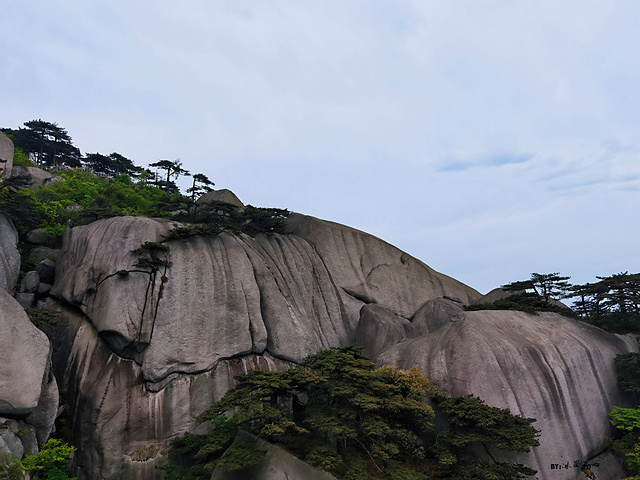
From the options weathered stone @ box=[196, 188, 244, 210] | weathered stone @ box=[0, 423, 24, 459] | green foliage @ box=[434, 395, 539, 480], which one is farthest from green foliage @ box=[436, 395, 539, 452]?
weathered stone @ box=[196, 188, 244, 210]

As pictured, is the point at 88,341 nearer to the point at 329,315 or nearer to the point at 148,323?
the point at 148,323

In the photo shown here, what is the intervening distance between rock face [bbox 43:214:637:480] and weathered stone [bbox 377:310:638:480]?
7 cm

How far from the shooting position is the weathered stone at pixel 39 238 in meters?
27.4

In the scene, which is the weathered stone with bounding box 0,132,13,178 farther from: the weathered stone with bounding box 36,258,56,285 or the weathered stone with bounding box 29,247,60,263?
the weathered stone with bounding box 36,258,56,285

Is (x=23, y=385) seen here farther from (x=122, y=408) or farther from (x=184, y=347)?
(x=184, y=347)

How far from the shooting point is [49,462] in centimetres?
1565

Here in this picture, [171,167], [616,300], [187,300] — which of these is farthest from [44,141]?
[616,300]

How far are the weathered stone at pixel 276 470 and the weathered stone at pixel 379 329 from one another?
1062cm

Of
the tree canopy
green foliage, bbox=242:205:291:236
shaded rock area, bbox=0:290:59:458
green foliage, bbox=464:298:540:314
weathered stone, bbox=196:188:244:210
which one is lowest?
shaded rock area, bbox=0:290:59:458

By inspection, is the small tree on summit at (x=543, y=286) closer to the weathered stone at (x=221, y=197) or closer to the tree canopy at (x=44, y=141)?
the weathered stone at (x=221, y=197)

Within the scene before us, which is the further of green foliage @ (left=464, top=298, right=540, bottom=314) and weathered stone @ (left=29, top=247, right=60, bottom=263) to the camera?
green foliage @ (left=464, top=298, right=540, bottom=314)

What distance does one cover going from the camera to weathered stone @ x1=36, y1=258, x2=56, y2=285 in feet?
80.5

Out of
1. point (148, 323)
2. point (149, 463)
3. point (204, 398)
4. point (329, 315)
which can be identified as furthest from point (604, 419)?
point (148, 323)

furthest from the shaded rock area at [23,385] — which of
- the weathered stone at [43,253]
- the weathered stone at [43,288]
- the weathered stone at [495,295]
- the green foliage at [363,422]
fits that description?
the weathered stone at [495,295]
